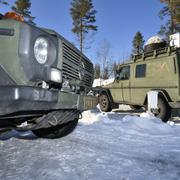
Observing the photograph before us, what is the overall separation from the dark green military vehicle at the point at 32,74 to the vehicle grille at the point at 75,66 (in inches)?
0.5

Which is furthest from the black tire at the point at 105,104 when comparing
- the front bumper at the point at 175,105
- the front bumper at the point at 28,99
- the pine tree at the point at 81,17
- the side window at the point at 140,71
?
the pine tree at the point at 81,17

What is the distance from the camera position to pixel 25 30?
2793 mm

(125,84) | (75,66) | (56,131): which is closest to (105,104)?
(125,84)

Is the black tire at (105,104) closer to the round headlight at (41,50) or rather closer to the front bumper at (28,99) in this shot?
the front bumper at (28,99)

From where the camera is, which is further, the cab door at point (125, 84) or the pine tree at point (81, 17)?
the pine tree at point (81, 17)

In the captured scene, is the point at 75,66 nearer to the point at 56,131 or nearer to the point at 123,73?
Answer: the point at 56,131

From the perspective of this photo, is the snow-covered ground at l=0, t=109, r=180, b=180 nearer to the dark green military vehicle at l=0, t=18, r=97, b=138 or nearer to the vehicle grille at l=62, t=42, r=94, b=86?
the dark green military vehicle at l=0, t=18, r=97, b=138

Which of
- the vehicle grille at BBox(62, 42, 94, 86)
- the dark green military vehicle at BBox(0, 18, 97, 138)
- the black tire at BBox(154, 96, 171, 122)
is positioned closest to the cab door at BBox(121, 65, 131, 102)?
the black tire at BBox(154, 96, 171, 122)

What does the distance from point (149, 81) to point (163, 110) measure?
4.11ft

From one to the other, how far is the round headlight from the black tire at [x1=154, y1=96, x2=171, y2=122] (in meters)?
6.79

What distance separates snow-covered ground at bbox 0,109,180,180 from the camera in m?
3.04

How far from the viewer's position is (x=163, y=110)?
30.5 ft

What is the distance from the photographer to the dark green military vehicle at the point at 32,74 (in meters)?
2.62

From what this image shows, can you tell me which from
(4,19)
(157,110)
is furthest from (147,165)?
(157,110)
